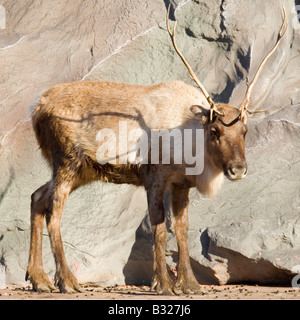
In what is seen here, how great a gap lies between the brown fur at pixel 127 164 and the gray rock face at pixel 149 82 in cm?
121

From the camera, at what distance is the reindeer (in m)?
8.48

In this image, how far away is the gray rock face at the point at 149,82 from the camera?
975cm

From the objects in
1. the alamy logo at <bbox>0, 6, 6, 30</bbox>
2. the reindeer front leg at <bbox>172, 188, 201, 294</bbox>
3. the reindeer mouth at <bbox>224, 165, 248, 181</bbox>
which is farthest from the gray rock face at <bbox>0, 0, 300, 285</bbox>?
the reindeer mouth at <bbox>224, 165, 248, 181</bbox>

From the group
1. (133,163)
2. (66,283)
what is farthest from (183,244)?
(66,283)

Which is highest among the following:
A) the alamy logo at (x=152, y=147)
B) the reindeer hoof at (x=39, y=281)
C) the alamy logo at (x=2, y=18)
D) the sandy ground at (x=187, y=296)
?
the alamy logo at (x=2, y=18)

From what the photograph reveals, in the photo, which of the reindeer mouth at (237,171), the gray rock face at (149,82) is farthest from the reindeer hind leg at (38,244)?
the reindeer mouth at (237,171)

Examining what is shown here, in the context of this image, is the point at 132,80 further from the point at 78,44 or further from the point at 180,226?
the point at 180,226

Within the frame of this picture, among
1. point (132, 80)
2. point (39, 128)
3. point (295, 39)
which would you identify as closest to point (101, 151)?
point (39, 128)

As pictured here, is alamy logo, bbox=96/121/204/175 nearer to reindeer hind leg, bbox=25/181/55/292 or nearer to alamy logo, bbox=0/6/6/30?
reindeer hind leg, bbox=25/181/55/292

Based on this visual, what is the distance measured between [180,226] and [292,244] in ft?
4.94

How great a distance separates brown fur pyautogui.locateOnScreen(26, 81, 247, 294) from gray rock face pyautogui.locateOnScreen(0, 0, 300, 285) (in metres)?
1.21

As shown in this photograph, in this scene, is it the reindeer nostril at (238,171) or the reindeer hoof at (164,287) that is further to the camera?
the reindeer hoof at (164,287)

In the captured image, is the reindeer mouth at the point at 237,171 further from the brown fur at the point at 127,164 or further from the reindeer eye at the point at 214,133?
the reindeer eye at the point at 214,133

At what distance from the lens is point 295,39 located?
1167 centimetres
